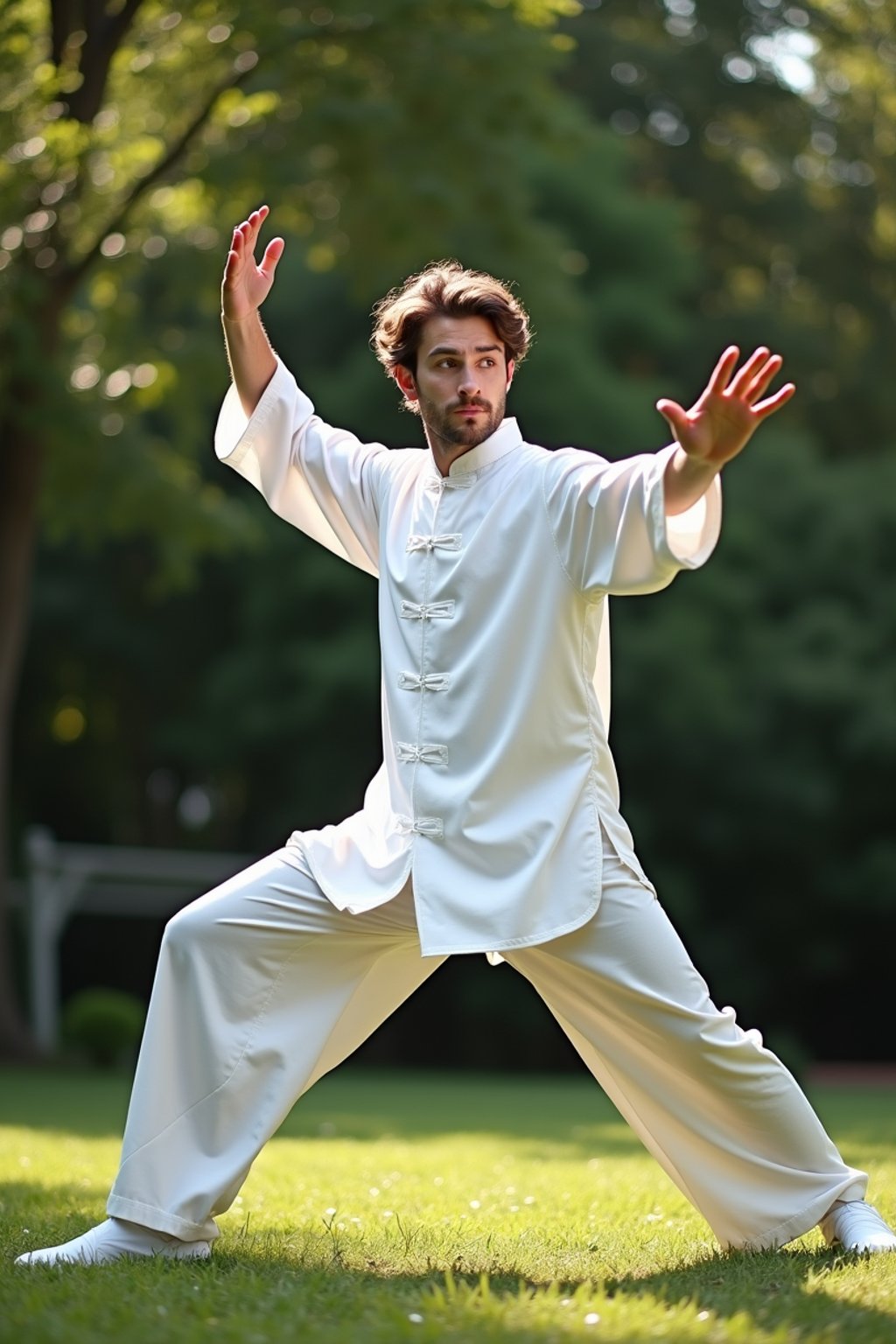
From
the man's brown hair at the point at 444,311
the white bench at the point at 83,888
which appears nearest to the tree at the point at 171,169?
the white bench at the point at 83,888

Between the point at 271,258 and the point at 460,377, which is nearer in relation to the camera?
the point at 460,377

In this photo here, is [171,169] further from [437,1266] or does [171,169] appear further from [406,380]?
[437,1266]

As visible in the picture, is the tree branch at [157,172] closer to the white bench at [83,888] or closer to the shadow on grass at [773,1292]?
the white bench at [83,888]

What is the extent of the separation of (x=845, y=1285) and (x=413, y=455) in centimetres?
217

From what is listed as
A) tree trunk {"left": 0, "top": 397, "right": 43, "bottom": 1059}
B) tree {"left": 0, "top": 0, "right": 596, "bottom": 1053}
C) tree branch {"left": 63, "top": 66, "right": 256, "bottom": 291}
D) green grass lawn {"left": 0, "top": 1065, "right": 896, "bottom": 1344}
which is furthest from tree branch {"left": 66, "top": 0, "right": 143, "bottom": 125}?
green grass lawn {"left": 0, "top": 1065, "right": 896, "bottom": 1344}

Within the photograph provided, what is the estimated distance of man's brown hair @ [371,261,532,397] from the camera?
4137 millimetres

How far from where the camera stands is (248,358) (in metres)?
4.54

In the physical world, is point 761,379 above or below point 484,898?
above

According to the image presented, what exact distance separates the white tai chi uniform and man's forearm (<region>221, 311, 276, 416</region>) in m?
0.69

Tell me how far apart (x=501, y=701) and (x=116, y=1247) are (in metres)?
1.47

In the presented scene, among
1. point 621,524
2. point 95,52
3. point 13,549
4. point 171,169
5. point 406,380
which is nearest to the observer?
point 621,524

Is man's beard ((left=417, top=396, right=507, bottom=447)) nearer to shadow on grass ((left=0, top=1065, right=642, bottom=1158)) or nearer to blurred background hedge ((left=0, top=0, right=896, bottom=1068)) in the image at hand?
shadow on grass ((left=0, top=1065, right=642, bottom=1158))

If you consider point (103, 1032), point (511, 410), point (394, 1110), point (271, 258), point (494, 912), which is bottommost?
point (103, 1032)

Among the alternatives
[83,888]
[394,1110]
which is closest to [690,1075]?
[394,1110]
